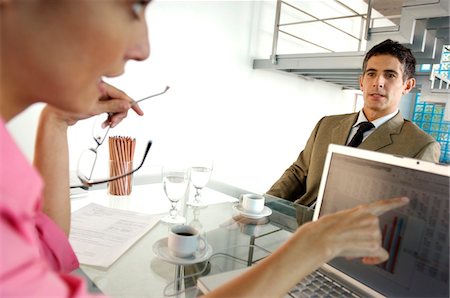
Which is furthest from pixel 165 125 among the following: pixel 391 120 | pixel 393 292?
pixel 393 292

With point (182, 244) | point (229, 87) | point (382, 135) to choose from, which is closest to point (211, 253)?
point (182, 244)

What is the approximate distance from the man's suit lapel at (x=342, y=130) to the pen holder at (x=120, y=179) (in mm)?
944

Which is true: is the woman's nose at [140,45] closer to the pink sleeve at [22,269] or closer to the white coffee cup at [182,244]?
the pink sleeve at [22,269]

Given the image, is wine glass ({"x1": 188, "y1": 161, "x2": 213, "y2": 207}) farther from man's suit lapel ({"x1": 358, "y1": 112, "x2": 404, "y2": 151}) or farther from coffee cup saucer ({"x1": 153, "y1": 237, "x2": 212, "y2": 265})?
man's suit lapel ({"x1": 358, "y1": 112, "x2": 404, "y2": 151})

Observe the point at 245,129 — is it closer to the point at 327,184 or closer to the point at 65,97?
the point at 327,184

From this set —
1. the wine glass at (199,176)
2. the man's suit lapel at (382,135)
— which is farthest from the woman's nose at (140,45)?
the man's suit lapel at (382,135)

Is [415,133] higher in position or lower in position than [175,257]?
higher

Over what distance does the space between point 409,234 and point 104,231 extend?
0.65m

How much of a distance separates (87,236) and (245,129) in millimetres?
2046

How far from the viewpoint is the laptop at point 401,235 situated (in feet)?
1.72

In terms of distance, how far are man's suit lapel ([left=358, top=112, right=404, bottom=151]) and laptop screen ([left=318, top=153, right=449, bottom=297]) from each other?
31.2 inches

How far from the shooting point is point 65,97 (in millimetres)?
335

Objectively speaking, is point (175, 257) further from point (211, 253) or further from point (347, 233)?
point (347, 233)

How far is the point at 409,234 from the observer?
1.82ft
